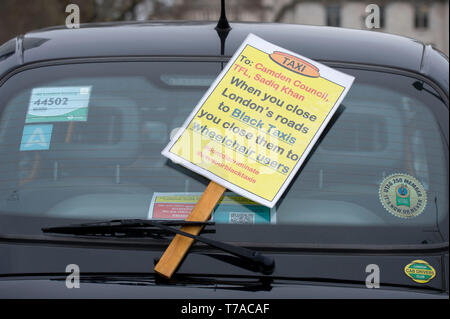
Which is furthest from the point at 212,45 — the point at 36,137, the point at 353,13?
the point at 353,13

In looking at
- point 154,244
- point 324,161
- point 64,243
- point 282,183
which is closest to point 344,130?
point 324,161

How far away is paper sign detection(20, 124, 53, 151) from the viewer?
2.35m

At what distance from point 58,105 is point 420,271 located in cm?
127

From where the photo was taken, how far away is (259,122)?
7.42 ft

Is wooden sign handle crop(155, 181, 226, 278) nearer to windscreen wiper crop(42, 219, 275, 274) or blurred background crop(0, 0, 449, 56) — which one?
windscreen wiper crop(42, 219, 275, 274)

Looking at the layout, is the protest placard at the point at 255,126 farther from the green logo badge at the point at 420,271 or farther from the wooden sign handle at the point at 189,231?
the green logo badge at the point at 420,271

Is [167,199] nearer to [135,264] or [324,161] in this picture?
[135,264]

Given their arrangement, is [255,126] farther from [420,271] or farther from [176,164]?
[420,271]

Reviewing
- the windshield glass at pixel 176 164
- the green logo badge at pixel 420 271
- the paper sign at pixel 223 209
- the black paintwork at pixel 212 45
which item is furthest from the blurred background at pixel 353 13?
the green logo badge at pixel 420 271

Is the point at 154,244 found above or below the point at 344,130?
below

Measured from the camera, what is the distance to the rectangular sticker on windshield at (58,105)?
2369 mm

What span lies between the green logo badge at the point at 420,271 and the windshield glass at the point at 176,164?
8cm

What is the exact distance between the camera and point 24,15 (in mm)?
29297
